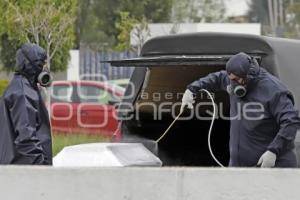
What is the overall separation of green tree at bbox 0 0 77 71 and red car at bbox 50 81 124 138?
403cm

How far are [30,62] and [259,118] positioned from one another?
1.92 m

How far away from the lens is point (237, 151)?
6742 millimetres

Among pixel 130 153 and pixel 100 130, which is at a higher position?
pixel 130 153

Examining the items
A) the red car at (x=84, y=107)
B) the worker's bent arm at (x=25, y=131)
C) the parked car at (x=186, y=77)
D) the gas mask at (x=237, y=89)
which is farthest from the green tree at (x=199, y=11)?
the worker's bent arm at (x=25, y=131)

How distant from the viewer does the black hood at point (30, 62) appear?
654cm

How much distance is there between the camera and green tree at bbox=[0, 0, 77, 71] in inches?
775

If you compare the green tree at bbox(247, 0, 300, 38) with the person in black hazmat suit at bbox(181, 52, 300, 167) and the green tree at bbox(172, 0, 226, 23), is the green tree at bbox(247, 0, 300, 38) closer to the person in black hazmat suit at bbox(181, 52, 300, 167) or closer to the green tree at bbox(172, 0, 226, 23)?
the green tree at bbox(172, 0, 226, 23)

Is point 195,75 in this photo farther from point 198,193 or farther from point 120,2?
point 120,2

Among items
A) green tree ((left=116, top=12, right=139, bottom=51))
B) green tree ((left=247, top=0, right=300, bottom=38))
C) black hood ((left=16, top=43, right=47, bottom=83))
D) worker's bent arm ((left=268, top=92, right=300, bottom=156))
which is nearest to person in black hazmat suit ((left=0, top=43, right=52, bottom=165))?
black hood ((left=16, top=43, right=47, bottom=83))

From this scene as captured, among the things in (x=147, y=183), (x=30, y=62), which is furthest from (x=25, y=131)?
(x=147, y=183)

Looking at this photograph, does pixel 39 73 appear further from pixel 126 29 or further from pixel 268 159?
pixel 126 29

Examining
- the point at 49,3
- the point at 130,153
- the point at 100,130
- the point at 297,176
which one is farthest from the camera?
the point at 49,3

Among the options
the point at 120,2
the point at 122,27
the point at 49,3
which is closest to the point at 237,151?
the point at 49,3

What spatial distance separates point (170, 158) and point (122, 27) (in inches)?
1028
